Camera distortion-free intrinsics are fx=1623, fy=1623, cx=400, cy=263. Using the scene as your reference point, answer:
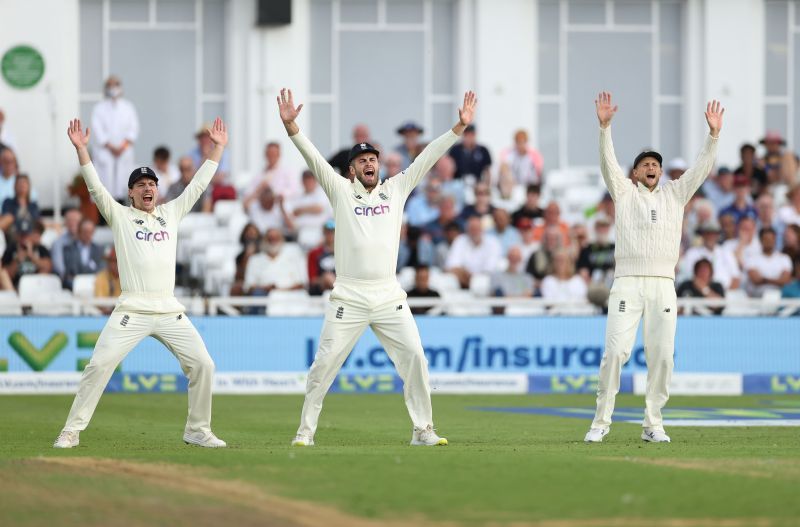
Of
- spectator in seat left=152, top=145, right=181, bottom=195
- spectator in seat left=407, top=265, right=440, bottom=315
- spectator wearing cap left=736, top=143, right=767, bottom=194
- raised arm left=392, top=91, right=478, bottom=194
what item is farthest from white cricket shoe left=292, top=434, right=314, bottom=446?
spectator wearing cap left=736, top=143, right=767, bottom=194

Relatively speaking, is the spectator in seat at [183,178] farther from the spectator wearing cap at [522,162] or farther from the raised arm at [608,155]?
the raised arm at [608,155]

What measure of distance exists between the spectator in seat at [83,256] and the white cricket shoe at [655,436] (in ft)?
35.1

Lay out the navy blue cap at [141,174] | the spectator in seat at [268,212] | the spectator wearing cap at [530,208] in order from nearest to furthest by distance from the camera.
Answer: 1. the navy blue cap at [141,174]
2. the spectator in seat at [268,212]
3. the spectator wearing cap at [530,208]

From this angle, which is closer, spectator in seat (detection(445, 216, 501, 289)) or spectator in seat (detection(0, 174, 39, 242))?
spectator in seat (detection(445, 216, 501, 289))

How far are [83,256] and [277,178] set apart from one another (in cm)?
356

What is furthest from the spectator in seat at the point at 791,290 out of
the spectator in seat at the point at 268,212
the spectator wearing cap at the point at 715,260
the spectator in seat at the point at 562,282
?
the spectator in seat at the point at 268,212

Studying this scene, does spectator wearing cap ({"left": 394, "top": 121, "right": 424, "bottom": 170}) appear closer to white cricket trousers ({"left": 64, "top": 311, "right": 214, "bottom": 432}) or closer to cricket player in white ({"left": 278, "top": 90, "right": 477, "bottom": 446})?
cricket player in white ({"left": 278, "top": 90, "right": 477, "bottom": 446})

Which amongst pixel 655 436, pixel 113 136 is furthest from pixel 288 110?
pixel 113 136

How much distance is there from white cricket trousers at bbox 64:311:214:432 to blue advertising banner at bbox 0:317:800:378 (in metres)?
7.19

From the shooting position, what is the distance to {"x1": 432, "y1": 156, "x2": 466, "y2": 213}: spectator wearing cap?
24.0m

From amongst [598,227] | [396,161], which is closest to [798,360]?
[598,227]

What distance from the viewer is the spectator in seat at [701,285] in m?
21.1

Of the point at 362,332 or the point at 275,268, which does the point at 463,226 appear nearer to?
the point at 275,268

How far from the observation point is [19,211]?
22750mm
